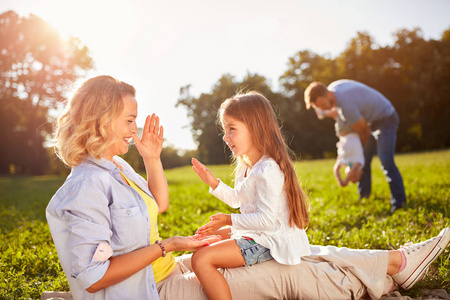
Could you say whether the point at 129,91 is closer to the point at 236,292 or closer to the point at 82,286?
the point at 82,286

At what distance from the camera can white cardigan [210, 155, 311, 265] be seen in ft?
8.55

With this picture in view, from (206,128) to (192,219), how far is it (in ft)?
92.1

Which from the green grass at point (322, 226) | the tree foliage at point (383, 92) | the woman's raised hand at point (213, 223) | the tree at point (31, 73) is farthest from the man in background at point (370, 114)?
the tree foliage at point (383, 92)

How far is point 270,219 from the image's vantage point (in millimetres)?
2592

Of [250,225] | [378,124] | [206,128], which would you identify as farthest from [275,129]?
[206,128]

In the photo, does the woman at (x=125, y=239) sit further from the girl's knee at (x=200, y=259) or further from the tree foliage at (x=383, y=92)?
the tree foliage at (x=383, y=92)

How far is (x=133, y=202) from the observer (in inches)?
89.3

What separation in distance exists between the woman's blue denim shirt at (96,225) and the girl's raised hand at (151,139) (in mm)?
394

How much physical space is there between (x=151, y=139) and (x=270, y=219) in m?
1.02

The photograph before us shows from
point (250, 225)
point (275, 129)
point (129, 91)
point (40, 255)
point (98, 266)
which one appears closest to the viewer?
point (98, 266)

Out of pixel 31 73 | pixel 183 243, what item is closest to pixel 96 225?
pixel 183 243

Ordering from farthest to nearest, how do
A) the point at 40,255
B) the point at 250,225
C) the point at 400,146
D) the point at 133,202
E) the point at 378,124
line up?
the point at 400,146 < the point at 378,124 < the point at 40,255 < the point at 250,225 < the point at 133,202

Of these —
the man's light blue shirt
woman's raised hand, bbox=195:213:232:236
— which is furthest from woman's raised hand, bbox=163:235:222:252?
the man's light blue shirt

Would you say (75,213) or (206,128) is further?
→ (206,128)
